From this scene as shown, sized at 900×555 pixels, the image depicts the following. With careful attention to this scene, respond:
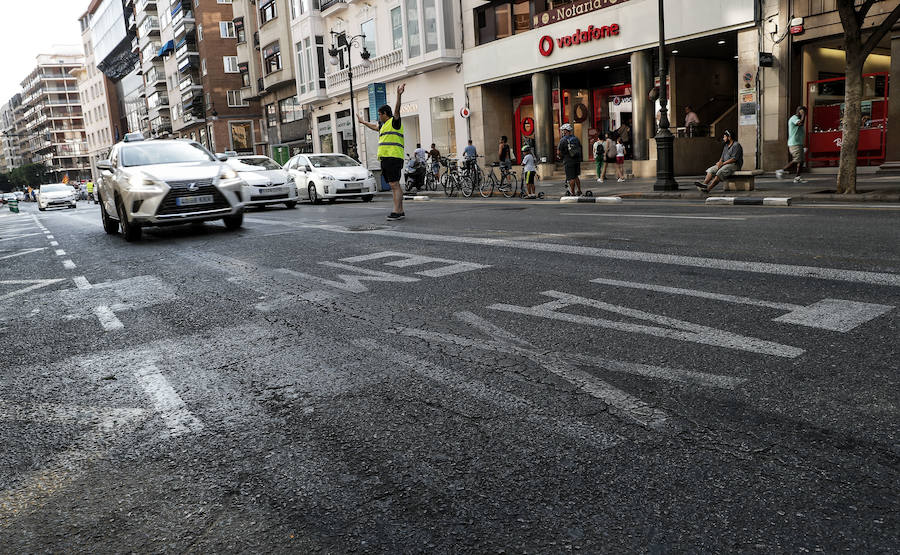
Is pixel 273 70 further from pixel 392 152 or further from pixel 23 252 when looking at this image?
pixel 23 252

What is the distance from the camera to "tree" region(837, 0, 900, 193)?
12.5 metres

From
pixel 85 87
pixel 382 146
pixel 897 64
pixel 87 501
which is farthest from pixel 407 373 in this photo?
pixel 85 87

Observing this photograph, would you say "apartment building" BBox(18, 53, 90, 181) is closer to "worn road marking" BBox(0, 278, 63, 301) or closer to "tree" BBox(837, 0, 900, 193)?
"worn road marking" BBox(0, 278, 63, 301)

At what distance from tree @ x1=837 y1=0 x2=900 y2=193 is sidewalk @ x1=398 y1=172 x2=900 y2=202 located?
56 cm

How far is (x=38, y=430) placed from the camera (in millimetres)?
3047

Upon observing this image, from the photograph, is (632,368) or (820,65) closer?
(632,368)

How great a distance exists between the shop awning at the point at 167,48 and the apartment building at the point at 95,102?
33889mm

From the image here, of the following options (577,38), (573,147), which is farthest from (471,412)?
(577,38)

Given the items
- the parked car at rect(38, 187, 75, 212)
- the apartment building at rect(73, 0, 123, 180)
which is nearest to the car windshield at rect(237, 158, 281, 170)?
the parked car at rect(38, 187, 75, 212)

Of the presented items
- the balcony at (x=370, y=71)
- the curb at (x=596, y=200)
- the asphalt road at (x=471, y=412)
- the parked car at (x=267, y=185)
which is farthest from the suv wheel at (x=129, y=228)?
the balcony at (x=370, y=71)

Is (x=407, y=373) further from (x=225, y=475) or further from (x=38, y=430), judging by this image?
(x=38, y=430)

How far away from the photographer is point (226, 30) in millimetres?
63688

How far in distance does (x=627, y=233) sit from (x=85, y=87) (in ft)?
457

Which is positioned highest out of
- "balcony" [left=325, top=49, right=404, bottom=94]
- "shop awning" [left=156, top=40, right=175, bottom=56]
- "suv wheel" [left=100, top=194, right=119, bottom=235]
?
"shop awning" [left=156, top=40, right=175, bottom=56]
